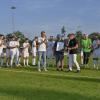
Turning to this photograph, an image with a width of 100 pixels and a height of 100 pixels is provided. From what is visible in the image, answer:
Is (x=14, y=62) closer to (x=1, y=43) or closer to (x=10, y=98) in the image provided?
(x=1, y=43)

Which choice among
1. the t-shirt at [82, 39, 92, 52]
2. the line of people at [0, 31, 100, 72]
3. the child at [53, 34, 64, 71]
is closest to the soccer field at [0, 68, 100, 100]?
the line of people at [0, 31, 100, 72]

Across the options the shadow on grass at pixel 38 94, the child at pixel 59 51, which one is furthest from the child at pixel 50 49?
the shadow on grass at pixel 38 94

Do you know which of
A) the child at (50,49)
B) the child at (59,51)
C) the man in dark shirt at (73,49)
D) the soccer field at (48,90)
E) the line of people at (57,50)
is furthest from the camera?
the child at (50,49)

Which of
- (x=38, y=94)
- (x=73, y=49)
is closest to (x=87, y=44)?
(x=73, y=49)

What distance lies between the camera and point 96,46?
2531cm

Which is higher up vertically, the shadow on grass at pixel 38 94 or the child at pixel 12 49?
the child at pixel 12 49

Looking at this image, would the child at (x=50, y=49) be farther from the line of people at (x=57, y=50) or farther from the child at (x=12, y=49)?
the child at (x=12, y=49)

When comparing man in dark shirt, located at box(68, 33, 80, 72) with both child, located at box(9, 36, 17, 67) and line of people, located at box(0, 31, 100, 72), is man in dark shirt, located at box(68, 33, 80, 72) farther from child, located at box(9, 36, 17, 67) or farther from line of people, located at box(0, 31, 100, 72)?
child, located at box(9, 36, 17, 67)

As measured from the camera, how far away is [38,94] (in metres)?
13.1

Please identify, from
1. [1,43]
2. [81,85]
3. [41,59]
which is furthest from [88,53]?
[81,85]

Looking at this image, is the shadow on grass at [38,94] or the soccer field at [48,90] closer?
the shadow on grass at [38,94]

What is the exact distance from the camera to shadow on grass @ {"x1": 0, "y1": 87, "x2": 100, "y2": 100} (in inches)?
486

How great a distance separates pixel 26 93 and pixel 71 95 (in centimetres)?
144

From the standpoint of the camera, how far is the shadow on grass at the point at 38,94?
12352mm
